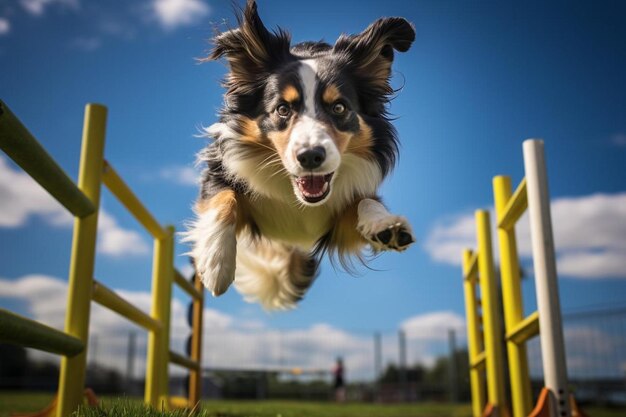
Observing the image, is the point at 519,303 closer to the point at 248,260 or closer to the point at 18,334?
the point at 248,260

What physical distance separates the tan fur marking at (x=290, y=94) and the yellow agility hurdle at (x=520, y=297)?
3.86 ft

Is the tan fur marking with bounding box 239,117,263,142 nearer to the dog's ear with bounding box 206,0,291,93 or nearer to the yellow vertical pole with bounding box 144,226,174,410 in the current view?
the dog's ear with bounding box 206,0,291,93

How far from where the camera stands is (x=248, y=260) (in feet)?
16.0

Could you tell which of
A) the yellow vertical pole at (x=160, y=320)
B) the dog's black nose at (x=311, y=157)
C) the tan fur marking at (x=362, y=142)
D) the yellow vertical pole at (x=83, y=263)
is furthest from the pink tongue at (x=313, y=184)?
the yellow vertical pole at (x=160, y=320)

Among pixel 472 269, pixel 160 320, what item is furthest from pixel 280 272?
pixel 472 269

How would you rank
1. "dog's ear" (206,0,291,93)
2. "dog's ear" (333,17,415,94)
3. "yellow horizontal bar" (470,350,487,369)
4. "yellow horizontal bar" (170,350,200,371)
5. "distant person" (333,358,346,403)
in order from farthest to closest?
"distant person" (333,358,346,403)
"yellow horizontal bar" (470,350,487,369)
"yellow horizontal bar" (170,350,200,371)
"dog's ear" (206,0,291,93)
"dog's ear" (333,17,415,94)

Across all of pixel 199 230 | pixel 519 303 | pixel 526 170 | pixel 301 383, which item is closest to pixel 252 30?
pixel 199 230

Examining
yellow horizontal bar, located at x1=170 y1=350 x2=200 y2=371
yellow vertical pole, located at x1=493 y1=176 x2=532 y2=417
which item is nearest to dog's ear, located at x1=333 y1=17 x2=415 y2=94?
yellow vertical pole, located at x1=493 y1=176 x2=532 y2=417

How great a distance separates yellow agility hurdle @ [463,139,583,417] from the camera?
109 inches

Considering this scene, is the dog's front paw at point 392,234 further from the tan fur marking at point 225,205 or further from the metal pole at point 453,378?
the metal pole at point 453,378

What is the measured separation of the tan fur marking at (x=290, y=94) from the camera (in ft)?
10.3

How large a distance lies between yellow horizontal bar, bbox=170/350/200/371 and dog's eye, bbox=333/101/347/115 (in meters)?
2.79

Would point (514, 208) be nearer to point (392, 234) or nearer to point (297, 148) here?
point (392, 234)

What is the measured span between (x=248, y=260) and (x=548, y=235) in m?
2.57
